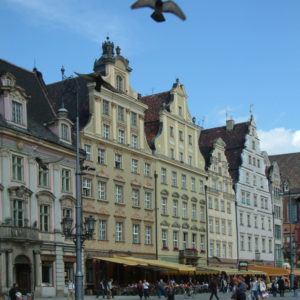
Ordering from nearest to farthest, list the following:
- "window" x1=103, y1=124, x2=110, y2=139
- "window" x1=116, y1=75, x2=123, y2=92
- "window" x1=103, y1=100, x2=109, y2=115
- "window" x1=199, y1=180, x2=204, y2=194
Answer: "window" x1=103, y1=124, x2=110, y2=139 → "window" x1=103, y1=100, x2=109, y2=115 → "window" x1=116, y1=75, x2=123, y2=92 → "window" x1=199, y1=180, x2=204, y2=194

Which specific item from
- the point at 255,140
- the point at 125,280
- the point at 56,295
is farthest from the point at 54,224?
the point at 255,140

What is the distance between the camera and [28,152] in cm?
4303

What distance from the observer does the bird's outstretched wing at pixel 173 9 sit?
12217 mm

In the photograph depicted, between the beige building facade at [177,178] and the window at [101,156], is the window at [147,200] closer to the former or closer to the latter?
the beige building facade at [177,178]

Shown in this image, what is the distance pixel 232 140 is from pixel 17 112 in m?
41.0

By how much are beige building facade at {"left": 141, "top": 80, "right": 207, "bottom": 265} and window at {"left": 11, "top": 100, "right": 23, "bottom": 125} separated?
18318 mm

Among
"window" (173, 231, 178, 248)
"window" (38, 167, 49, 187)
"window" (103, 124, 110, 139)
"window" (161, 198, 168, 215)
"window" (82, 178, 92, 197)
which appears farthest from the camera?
"window" (173, 231, 178, 248)

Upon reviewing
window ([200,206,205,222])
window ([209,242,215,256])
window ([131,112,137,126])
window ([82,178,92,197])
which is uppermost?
window ([131,112,137,126])

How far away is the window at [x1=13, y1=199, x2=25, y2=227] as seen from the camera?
41.2 metres

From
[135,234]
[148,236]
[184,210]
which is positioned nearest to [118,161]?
[135,234]

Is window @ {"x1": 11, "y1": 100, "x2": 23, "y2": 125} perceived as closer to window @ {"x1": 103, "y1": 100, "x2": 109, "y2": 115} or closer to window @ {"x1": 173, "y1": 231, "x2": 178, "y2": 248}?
window @ {"x1": 103, "y1": 100, "x2": 109, "y2": 115}

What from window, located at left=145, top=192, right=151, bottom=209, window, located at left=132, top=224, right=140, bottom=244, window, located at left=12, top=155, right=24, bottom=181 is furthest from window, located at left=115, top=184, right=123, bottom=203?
window, located at left=12, top=155, right=24, bottom=181

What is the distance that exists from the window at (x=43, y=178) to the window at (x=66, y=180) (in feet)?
5.85

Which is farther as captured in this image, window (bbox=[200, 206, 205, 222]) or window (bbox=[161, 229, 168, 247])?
window (bbox=[200, 206, 205, 222])
